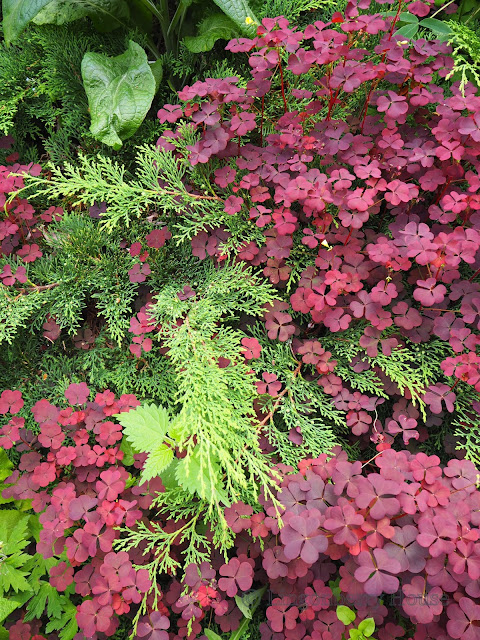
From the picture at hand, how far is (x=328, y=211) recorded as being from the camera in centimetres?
193

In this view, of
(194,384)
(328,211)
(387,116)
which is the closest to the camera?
(194,384)

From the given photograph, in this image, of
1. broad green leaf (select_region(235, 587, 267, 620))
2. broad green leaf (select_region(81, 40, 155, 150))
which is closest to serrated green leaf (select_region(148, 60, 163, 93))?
broad green leaf (select_region(81, 40, 155, 150))

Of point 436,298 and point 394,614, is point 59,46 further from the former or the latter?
point 394,614

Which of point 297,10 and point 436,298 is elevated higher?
point 297,10

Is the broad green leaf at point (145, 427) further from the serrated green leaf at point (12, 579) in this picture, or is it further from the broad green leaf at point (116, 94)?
the broad green leaf at point (116, 94)

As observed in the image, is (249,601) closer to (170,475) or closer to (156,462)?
(170,475)

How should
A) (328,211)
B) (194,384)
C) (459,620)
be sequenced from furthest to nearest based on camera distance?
(328,211) → (194,384) → (459,620)

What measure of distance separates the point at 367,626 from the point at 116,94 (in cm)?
227

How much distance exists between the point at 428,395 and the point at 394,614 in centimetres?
80

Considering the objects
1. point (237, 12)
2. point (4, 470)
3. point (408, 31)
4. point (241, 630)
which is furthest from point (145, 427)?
point (408, 31)

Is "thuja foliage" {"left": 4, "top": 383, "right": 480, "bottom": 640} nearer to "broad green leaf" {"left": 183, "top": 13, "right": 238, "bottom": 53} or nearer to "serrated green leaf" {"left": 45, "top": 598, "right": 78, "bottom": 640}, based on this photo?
"serrated green leaf" {"left": 45, "top": 598, "right": 78, "bottom": 640}

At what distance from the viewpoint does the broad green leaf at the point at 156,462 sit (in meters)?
1.40

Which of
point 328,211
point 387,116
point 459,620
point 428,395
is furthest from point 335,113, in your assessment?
point 459,620

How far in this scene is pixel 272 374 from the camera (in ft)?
5.81
